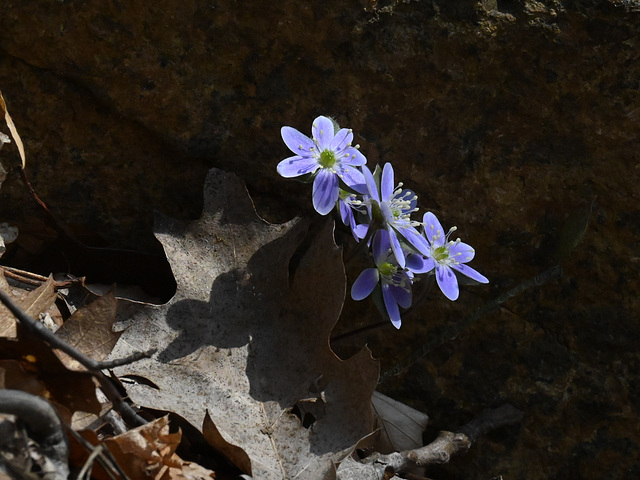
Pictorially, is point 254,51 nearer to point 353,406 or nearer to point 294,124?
point 294,124

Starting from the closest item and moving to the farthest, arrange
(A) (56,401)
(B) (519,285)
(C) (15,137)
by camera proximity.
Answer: (A) (56,401), (C) (15,137), (B) (519,285)

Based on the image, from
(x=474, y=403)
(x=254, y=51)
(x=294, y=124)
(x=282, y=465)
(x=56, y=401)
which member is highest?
(x=254, y=51)

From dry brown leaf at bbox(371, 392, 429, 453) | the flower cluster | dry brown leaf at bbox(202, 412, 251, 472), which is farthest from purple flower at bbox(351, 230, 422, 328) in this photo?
dry brown leaf at bbox(202, 412, 251, 472)

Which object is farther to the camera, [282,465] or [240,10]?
[240,10]

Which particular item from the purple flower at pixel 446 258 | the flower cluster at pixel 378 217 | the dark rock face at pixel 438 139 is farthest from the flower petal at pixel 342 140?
the purple flower at pixel 446 258

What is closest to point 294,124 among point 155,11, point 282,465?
point 155,11

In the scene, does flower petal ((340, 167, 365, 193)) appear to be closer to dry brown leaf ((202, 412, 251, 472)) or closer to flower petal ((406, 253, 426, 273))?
flower petal ((406, 253, 426, 273))
